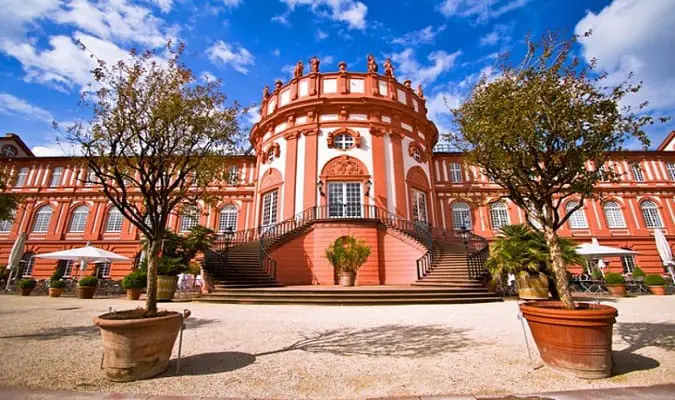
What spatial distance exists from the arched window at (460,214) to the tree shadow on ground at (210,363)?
20.8 m

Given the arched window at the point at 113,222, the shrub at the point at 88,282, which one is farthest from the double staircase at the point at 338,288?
the arched window at the point at 113,222

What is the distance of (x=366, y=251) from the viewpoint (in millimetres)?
12711

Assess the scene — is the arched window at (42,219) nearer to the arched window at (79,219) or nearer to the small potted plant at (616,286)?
the arched window at (79,219)

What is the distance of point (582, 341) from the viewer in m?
3.21

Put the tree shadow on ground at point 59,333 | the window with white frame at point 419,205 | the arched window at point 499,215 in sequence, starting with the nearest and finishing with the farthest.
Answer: the tree shadow on ground at point 59,333 → the window with white frame at point 419,205 → the arched window at point 499,215

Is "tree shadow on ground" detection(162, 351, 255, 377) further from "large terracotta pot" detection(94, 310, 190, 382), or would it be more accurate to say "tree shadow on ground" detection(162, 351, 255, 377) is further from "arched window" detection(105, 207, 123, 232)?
"arched window" detection(105, 207, 123, 232)

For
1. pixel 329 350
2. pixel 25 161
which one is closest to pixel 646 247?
pixel 329 350

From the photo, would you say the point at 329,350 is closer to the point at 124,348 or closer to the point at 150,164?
the point at 124,348

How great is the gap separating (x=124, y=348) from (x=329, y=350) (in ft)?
8.20

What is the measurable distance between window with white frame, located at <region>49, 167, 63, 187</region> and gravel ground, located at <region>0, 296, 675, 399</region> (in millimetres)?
23981

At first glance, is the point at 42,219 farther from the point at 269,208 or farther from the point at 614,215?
the point at 614,215

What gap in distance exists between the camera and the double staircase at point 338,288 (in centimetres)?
970

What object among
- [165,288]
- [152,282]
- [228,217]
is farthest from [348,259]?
[228,217]

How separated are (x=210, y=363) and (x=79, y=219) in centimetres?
2689
